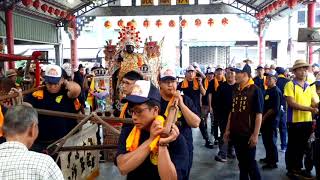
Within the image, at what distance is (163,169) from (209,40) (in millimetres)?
21258

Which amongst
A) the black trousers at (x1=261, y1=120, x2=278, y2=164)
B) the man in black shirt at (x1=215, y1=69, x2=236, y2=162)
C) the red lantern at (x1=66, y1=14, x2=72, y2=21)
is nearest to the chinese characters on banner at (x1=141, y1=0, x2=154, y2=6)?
the red lantern at (x1=66, y1=14, x2=72, y2=21)

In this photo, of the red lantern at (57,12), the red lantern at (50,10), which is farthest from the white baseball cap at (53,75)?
the red lantern at (57,12)

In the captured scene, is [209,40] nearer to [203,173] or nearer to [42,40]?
[42,40]

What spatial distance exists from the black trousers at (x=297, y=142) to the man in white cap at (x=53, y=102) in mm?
2950

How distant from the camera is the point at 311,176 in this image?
17.8ft

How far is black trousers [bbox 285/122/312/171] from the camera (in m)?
5.23

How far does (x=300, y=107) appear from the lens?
5078 mm

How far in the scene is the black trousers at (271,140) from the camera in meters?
6.09

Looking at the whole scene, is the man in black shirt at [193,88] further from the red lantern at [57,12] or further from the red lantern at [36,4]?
the red lantern at [57,12]

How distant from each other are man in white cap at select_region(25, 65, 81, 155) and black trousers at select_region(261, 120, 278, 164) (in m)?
3.27

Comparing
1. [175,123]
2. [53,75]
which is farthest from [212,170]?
[175,123]

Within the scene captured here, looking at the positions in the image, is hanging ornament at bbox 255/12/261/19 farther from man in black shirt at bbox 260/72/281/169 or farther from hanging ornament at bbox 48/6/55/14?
man in black shirt at bbox 260/72/281/169

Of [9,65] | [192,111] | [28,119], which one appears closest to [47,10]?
[9,65]

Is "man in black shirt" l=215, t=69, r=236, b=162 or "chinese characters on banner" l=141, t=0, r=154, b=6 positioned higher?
"chinese characters on banner" l=141, t=0, r=154, b=6
